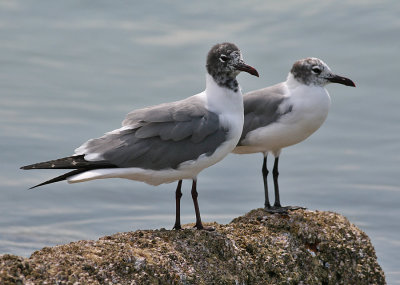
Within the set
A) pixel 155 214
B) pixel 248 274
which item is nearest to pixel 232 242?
pixel 248 274

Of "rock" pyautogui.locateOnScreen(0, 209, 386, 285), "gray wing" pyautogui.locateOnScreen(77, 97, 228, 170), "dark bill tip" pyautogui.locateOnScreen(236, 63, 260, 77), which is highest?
"dark bill tip" pyautogui.locateOnScreen(236, 63, 260, 77)

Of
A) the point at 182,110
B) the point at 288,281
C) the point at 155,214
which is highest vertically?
the point at 182,110

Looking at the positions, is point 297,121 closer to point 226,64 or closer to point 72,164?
point 226,64

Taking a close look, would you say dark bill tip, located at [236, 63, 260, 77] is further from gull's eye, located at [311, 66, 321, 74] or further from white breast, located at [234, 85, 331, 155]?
gull's eye, located at [311, 66, 321, 74]

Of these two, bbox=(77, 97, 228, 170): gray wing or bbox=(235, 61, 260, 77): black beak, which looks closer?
bbox=(77, 97, 228, 170): gray wing

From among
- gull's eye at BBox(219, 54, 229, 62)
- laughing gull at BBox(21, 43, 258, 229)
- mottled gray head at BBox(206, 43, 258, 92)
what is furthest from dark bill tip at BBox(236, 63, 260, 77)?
laughing gull at BBox(21, 43, 258, 229)

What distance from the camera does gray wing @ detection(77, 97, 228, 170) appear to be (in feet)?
25.2

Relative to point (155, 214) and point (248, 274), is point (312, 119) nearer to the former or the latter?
point (248, 274)

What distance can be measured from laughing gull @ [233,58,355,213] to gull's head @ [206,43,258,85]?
1243mm

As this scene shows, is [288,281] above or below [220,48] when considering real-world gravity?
below

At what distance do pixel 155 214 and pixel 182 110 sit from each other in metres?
4.73

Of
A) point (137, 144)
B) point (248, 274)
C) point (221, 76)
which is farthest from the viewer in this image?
point (221, 76)

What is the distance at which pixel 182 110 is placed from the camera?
7.80 m

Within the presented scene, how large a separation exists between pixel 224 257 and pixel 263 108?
9.35 feet
